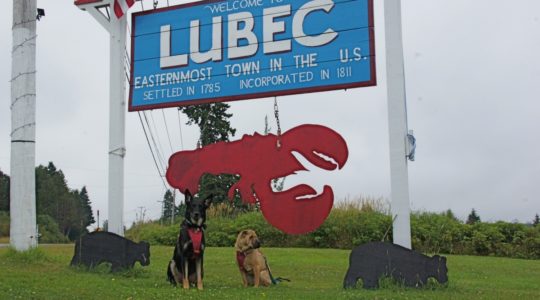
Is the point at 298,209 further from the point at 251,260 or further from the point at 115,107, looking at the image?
the point at 115,107

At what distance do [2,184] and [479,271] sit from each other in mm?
51084

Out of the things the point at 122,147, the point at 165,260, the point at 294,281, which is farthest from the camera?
the point at 165,260

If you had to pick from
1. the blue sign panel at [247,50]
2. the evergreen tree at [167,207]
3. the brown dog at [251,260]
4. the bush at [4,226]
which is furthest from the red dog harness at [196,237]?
the bush at [4,226]

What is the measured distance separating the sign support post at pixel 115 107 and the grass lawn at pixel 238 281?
40.2 inches

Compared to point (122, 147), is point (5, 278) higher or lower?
lower

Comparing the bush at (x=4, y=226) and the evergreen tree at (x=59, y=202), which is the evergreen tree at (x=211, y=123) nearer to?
the bush at (x=4, y=226)

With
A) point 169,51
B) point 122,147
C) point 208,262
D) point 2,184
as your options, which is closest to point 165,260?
point 208,262

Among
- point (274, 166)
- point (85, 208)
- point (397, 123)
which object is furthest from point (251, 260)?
point (85, 208)

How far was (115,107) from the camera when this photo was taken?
37.6 ft

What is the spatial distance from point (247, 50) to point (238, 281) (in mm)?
3608

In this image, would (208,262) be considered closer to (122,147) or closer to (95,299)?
(122,147)

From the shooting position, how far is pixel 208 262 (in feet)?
45.0

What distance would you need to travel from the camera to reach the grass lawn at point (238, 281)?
791 centimetres

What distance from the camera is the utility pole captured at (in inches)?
449
